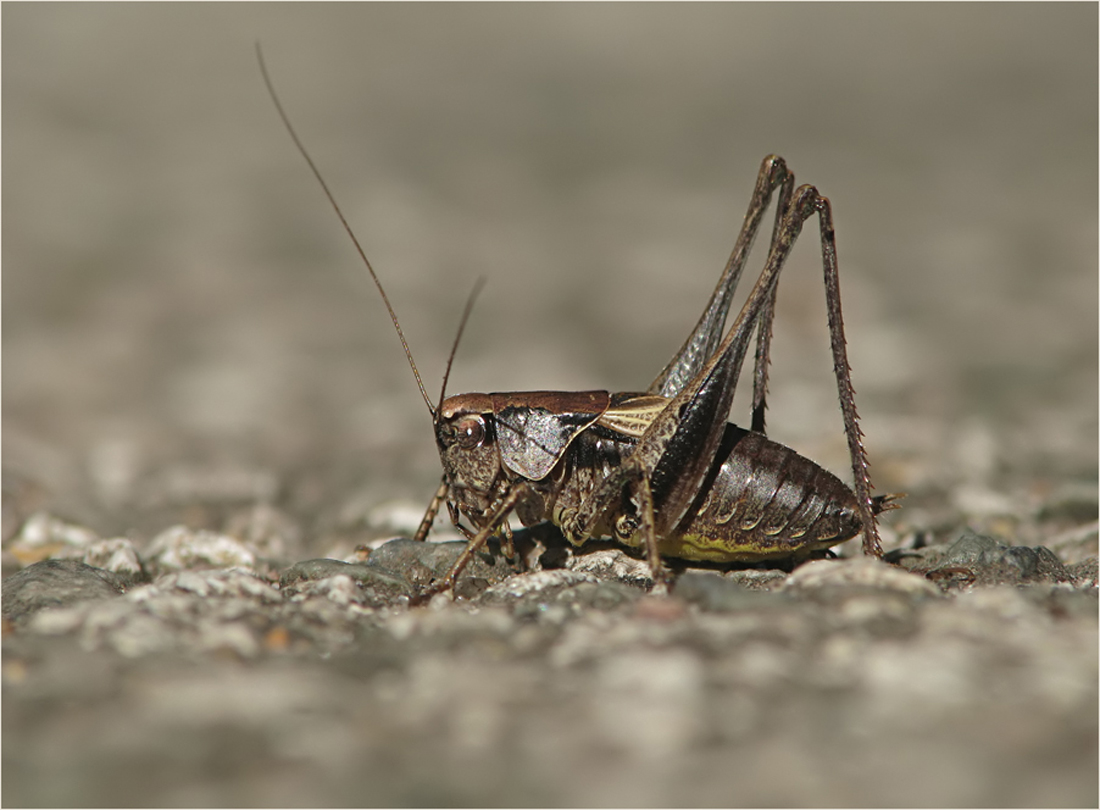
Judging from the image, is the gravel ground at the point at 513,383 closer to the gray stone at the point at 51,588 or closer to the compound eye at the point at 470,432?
the gray stone at the point at 51,588

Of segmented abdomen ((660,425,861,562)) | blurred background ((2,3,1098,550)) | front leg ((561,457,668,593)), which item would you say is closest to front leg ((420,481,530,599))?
front leg ((561,457,668,593))

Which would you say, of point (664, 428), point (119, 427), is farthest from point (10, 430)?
point (664, 428)

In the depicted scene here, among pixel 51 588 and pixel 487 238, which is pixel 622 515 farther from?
pixel 487 238

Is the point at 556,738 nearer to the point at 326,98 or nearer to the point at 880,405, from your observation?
the point at 880,405

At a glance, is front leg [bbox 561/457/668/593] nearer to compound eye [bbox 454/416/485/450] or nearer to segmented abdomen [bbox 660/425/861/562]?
segmented abdomen [bbox 660/425/861/562]

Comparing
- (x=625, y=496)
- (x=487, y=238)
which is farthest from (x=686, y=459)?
(x=487, y=238)
